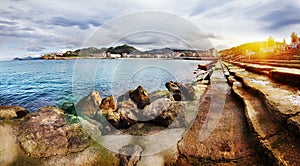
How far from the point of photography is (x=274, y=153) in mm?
3523

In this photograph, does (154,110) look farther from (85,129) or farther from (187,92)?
(187,92)

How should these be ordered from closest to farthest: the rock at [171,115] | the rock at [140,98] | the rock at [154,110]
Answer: the rock at [171,115]
the rock at [154,110]
the rock at [140,98]

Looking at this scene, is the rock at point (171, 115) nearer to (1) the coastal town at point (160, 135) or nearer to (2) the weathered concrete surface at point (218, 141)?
(1) the coastal town at point (160, 135)

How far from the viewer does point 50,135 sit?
493 centimetres

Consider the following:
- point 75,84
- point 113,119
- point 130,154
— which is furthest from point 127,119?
point 75,84

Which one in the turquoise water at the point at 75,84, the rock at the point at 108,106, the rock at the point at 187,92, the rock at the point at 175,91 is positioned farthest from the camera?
the turquoise water at the point at 75,84

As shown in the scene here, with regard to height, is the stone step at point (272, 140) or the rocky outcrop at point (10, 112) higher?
the rocky outcrop at point (10, 112)

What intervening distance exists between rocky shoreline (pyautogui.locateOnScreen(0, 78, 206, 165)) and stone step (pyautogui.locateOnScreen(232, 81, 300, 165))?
2046mm

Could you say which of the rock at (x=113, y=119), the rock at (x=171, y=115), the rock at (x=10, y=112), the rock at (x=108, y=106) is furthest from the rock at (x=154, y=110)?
the rock at (x=10, y=112)

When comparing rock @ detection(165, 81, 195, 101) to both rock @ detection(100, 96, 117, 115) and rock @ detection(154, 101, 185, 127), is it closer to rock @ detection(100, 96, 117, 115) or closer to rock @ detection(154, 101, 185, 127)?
rock @ detection(154, 101, 185, 127)

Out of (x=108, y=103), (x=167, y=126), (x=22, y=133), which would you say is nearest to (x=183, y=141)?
(x=167, y=126)

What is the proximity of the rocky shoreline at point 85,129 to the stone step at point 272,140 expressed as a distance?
2046 mm

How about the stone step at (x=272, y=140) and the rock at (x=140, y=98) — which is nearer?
the stone step at (x=272, y=140)

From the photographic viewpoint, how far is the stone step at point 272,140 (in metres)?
3.36
